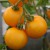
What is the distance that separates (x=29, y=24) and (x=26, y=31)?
20mm

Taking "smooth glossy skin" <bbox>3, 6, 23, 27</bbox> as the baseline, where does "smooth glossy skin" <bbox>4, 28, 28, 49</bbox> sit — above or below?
below

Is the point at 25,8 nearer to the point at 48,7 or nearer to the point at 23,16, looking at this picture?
the point at 23,16

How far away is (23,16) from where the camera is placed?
1.39 ft

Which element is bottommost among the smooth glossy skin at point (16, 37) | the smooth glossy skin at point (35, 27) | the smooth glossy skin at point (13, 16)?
the smooth glossy skin at point (16, 37)

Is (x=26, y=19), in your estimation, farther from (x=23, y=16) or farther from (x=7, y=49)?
(x=7, y=49)

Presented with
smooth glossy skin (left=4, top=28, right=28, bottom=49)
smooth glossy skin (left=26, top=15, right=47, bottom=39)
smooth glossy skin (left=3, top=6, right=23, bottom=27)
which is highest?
smooth glossy skin (left=3, top=6, right=23, bottom=27)

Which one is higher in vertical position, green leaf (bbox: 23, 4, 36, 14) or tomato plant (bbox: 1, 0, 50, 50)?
green leaf (bbox: 23, 4, 36, 14)

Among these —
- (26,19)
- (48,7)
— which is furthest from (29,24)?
(48,7)

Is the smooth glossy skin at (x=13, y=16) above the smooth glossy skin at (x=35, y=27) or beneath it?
above

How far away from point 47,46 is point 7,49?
0.36ft

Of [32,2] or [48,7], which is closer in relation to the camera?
[32,2]

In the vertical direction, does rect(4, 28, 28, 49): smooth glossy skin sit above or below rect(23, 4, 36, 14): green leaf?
below

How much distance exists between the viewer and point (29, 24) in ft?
1.39

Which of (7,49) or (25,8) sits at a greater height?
(25,8)
